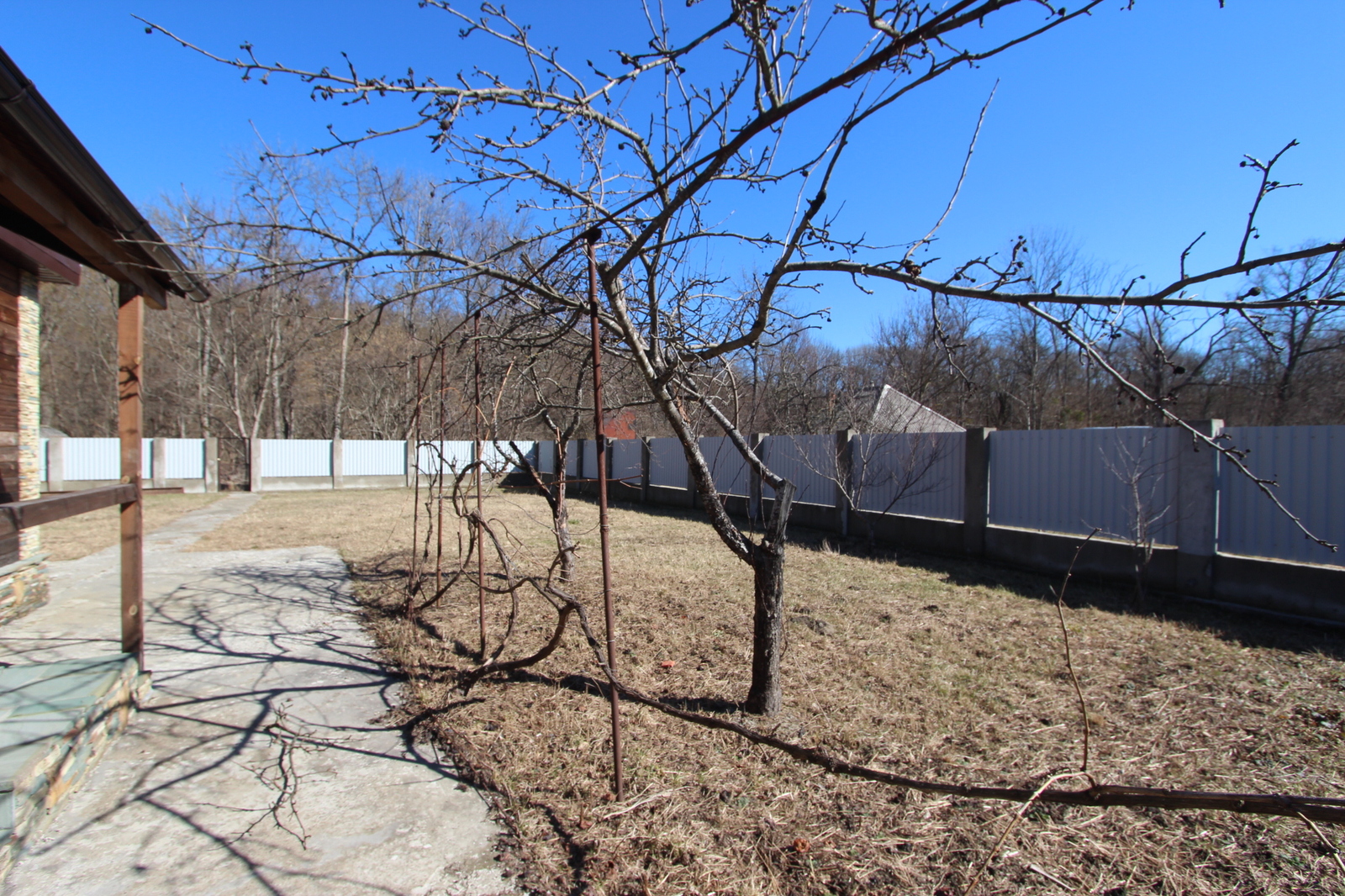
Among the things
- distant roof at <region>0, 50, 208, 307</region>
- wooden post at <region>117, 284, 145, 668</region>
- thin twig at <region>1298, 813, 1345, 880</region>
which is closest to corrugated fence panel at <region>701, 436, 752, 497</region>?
wooden post at <region>117, 284, 145, 668</region>

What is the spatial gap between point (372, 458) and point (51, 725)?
20.7 metres

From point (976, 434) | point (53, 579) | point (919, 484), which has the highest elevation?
point (976, 434)

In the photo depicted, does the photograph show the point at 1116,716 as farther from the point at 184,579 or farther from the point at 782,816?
the point at 184,579

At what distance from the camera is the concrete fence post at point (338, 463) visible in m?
21.8

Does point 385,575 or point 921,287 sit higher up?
point 921,287

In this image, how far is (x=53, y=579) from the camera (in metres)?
7.68

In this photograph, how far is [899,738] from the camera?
3.40 meters

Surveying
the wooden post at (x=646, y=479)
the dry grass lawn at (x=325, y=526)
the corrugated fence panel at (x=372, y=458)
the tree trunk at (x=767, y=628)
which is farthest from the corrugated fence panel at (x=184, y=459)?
the tree trunk at (x=767, y=628)

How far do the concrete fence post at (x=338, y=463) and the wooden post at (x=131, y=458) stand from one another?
1912 cm

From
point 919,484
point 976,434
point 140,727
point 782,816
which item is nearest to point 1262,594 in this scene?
point 976,434

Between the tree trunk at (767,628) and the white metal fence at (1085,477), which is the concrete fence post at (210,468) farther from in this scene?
the tree trunk at (767,628)

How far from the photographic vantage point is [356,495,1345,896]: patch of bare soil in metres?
A: 2.44

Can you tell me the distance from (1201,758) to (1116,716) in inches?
21.3

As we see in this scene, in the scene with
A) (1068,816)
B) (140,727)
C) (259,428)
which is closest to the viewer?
(1068,816)
